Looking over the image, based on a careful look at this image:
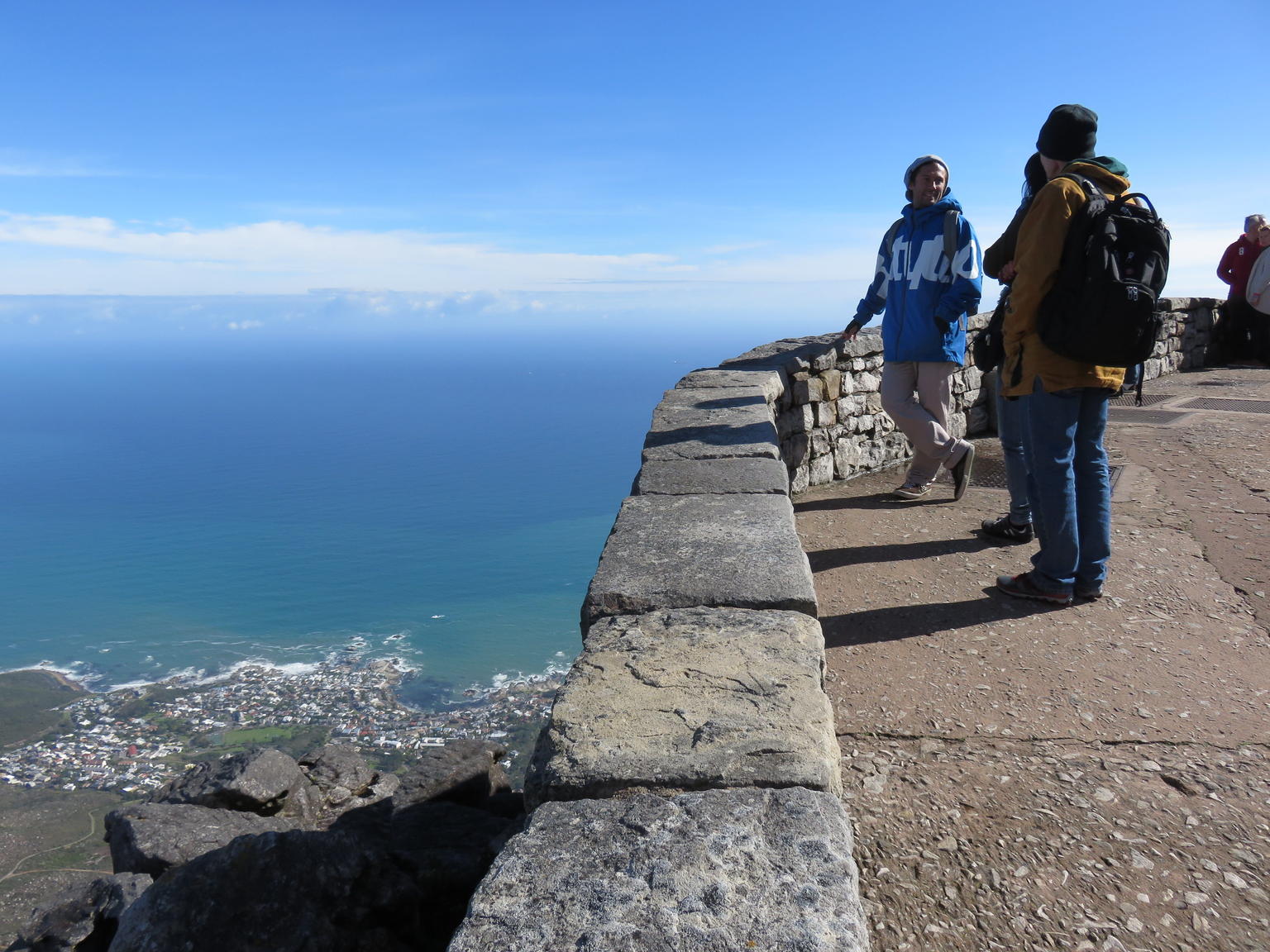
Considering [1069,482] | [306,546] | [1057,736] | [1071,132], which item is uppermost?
[1071,132]

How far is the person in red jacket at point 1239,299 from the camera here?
35.7 feet

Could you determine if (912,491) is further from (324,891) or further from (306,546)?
(306,546)

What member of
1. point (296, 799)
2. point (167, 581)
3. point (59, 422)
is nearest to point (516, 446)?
point (167, 581)

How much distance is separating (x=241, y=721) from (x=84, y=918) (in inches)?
1466

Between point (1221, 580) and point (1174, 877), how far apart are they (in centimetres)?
248

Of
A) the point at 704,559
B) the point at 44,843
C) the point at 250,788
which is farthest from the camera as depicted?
the point at 44,843

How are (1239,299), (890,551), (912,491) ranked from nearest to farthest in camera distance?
1. (890,551)
2. (912,491)
3. (1239,299)

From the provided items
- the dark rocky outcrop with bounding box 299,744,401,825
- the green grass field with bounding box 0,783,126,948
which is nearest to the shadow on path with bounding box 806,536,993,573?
the dark rocky outcrop with bounding box 299,744,401,825

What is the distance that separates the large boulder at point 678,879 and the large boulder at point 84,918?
11.1 ft

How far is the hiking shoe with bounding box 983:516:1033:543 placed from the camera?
4.37 metres

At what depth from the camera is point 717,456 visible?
4.28 meters

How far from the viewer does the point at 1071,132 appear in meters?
3.29

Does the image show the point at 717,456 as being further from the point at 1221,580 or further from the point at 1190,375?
the point at 1190,375

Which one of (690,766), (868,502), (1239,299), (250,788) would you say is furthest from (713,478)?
(1239,299)
